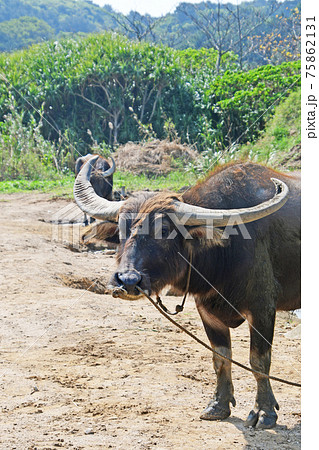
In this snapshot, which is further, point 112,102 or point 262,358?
point 112,102

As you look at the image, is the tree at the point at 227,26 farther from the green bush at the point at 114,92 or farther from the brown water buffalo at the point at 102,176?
the brown water buffalo at the point at 102,176

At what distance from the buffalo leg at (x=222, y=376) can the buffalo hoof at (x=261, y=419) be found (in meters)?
0.22

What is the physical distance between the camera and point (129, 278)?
128 inches

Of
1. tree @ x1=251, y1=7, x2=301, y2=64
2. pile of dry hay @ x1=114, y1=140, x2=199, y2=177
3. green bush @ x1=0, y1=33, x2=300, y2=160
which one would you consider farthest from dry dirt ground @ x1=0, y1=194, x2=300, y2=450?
tree @ x1=251, y1=7, x2=301, y2=64

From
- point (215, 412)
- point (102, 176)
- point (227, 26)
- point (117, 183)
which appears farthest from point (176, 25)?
point (215, 412)

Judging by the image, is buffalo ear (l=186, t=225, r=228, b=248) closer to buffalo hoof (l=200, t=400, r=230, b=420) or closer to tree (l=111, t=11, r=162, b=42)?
buffalo hoof (l=200, t=400, r=230, b=420)

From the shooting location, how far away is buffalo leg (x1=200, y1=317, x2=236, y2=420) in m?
4.06

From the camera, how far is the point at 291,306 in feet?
14.5

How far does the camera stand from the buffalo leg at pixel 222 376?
4062mm

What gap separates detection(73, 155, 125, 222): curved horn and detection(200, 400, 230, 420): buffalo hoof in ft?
4.95

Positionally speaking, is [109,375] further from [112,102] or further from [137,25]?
[137,25]

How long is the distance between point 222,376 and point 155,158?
12.8 metres

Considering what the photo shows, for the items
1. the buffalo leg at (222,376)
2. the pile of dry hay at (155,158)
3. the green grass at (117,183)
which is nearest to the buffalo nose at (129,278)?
the buffalo leg at (222,376)

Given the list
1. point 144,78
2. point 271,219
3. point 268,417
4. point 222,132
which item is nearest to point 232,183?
point 271,219
